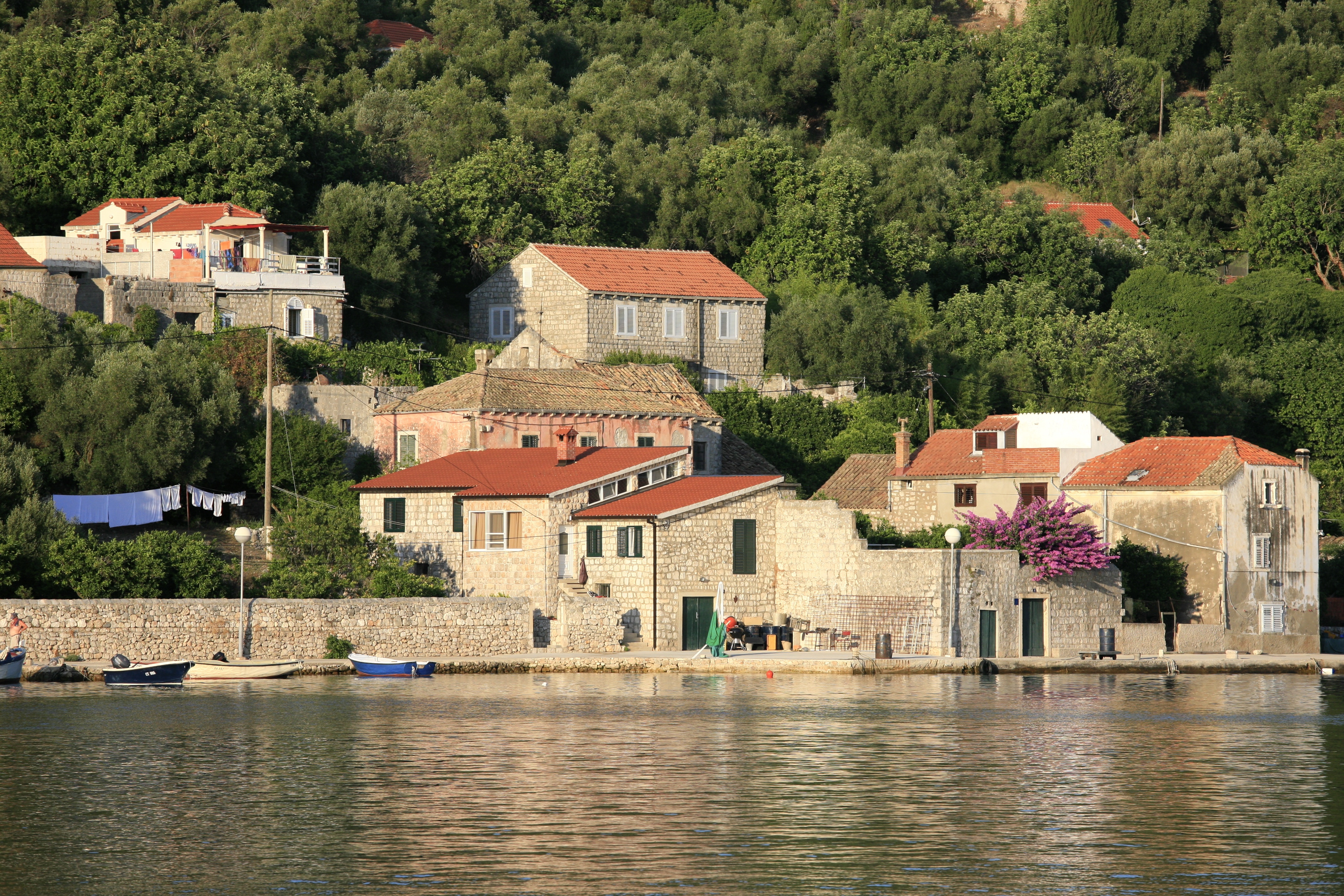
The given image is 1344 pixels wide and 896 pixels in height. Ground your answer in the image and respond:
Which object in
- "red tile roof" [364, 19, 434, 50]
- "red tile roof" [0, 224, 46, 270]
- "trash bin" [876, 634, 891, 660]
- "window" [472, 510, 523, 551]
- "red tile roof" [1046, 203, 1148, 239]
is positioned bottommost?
"trash bin" [876, 634, 891, 660]

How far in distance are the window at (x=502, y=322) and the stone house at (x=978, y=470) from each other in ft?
55.8

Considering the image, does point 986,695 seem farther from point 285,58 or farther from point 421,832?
point 285,58

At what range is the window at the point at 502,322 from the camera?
73.1 meters

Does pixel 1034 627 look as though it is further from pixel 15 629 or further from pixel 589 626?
pixel 15 629

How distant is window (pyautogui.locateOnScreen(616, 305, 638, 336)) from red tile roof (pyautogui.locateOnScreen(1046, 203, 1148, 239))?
39.0 m

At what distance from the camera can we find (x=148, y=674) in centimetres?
4412

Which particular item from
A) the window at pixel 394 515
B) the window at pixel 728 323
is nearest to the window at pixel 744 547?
the window at pixel 394 515

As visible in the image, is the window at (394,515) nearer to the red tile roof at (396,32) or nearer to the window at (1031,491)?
the window at (1031,491)

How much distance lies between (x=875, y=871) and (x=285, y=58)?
290ft

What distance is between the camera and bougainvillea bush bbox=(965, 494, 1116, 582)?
52.8m

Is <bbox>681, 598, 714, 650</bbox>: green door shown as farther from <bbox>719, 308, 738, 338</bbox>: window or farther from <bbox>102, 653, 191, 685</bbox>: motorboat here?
<bbox>719, 308, 738, 338</bbox>: window

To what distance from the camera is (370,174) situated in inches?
3206

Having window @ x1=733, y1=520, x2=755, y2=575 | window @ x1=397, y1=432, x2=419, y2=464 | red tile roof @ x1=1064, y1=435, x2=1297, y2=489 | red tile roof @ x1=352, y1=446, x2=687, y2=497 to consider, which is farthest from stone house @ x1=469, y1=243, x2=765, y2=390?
window @ x1=733, y1=520, x2=755, y2=575

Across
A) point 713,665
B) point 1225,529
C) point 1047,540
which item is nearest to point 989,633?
point 1047,540
